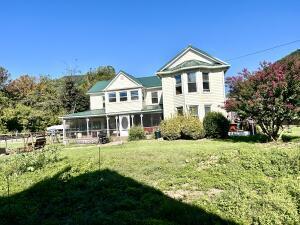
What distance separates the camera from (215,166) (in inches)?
404

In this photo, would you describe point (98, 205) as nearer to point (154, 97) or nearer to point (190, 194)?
point (190, 194)

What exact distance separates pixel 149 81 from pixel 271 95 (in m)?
22.7

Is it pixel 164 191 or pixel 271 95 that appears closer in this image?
pixel 164 191

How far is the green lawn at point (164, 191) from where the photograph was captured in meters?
6.88

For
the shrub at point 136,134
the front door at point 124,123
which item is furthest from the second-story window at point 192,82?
the front door at point 124,123

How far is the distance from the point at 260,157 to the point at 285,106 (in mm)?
7319

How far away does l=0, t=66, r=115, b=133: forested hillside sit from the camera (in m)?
50.3

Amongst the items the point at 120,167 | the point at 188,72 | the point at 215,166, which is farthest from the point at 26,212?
the point at 188,72

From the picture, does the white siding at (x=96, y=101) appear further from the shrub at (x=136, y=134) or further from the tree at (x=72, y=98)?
the shrub at (x=136, y=134)

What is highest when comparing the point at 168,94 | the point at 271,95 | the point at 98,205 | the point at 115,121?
the point at 168,94

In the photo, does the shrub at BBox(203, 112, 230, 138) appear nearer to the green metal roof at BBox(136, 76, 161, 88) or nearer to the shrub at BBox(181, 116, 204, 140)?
the shrub at BBox(181, 116, 204, 140)

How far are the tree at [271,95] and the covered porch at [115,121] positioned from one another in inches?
649

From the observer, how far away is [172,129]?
23.7 m

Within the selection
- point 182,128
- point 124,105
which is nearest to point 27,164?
point 182,128
